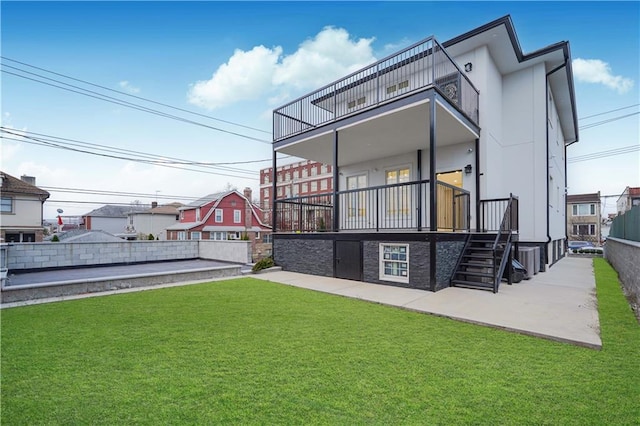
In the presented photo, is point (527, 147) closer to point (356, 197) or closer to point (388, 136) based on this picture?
point (388, 136)

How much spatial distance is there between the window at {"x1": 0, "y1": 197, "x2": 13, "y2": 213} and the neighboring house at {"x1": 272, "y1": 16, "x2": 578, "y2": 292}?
2310cm

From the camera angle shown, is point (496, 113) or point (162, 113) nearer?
point (496, 113)

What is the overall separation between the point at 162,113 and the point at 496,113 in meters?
19.0

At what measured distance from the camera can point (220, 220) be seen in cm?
3161

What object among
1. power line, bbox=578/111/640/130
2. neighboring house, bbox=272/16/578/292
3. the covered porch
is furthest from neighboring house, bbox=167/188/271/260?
power line, bbox=578/111/640/130

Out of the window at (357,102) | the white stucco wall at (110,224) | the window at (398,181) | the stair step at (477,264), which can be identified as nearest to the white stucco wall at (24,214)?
the white stucco wall at (110,224)

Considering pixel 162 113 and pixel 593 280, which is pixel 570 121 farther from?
pixel 162 113

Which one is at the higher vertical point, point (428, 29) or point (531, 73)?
point (428, 29)

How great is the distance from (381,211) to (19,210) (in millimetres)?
26465

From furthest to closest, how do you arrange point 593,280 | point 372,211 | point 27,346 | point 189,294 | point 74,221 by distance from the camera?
1. point 74,221
2. point 372,211
3. point 593,280
4. point 189,294
5. point 27,346

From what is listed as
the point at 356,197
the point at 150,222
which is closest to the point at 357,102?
the point at 356,197

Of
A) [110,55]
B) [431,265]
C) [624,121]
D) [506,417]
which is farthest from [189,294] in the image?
[624,121]

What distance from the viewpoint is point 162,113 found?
755 inches

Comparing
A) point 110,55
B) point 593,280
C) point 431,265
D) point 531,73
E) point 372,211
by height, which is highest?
point 110,55
